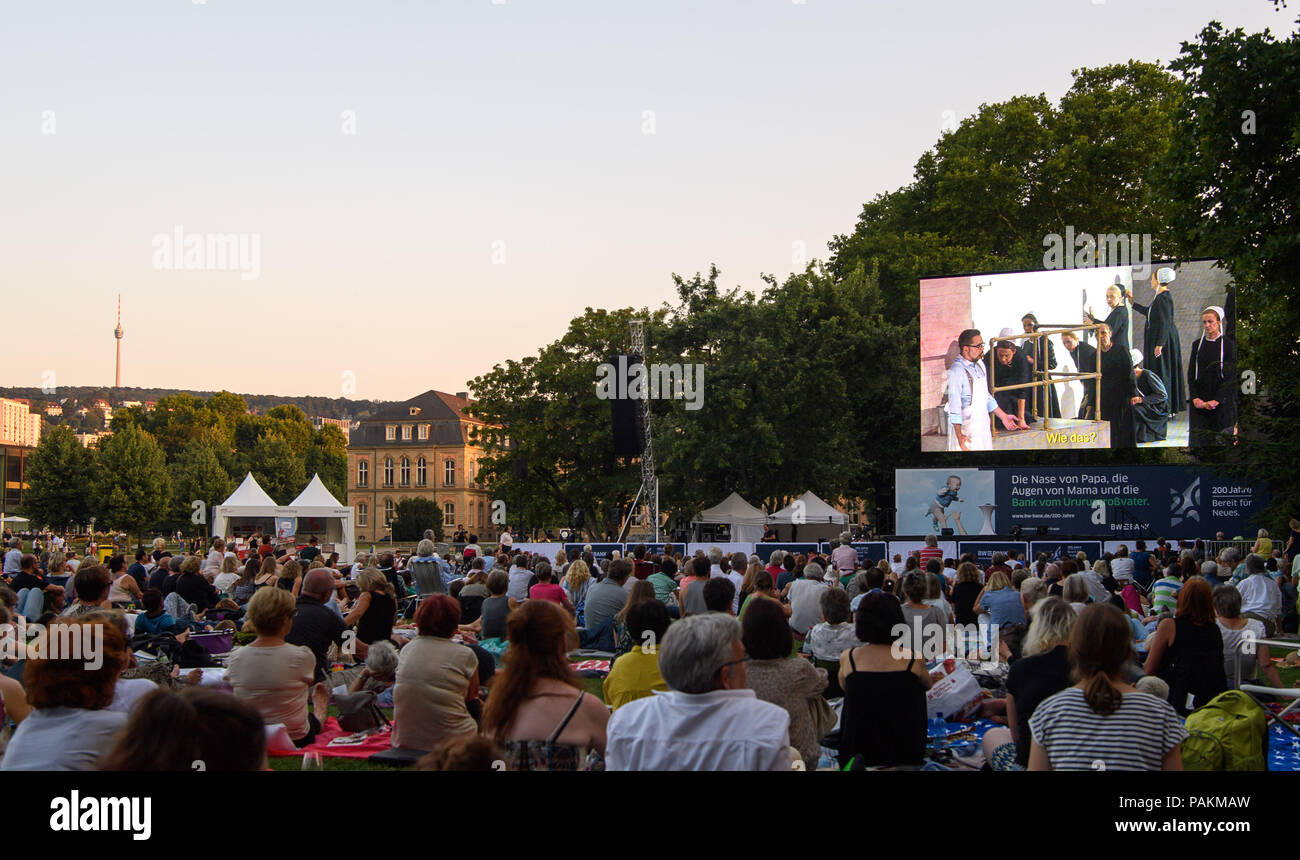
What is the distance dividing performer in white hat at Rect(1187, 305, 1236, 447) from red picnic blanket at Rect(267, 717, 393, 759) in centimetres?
2266

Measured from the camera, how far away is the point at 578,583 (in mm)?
14641

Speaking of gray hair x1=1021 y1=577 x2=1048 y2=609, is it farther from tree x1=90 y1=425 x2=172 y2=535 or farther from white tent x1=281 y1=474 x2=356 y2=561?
tree x1=90 y1=425 x2=172 y2=535

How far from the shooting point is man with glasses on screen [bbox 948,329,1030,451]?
2809 centimetres

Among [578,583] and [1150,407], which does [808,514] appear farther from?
[578,583]

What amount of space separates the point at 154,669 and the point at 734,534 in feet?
89.2

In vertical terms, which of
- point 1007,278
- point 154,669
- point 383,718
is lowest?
point 383,718

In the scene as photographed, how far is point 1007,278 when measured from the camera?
91.7 ft

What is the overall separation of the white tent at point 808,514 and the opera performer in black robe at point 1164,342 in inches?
422

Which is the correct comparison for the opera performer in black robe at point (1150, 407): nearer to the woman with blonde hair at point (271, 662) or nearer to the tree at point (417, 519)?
the woman with blonde hair at point (271, 662)

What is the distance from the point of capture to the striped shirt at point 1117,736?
160 inches

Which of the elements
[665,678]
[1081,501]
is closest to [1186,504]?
[1081,501]

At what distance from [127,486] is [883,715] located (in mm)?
68443
